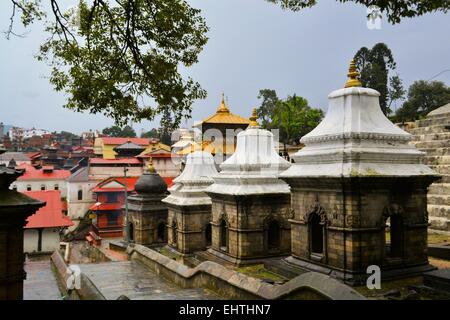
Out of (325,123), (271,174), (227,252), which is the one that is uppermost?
(325,123)

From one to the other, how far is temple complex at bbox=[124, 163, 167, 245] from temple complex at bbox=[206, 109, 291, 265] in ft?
25.9

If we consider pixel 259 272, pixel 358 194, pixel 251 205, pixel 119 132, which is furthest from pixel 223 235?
pixel 119 132

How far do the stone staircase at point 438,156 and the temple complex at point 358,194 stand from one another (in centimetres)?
789

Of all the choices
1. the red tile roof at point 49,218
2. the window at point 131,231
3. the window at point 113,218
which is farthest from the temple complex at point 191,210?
the window at point 113,218

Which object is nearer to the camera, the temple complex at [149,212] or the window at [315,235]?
the window at [315,235]

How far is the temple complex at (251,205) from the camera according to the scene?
55.5 ft

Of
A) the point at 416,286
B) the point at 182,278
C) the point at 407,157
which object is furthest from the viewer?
the point at 182,278

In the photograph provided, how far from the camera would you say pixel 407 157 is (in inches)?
514

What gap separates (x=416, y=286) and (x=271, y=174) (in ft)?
25.1

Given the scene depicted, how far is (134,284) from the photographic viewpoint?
701 inches

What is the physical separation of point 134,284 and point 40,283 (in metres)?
4.79

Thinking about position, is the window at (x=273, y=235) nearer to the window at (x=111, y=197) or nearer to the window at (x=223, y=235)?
the window at (x=223, y=235)
